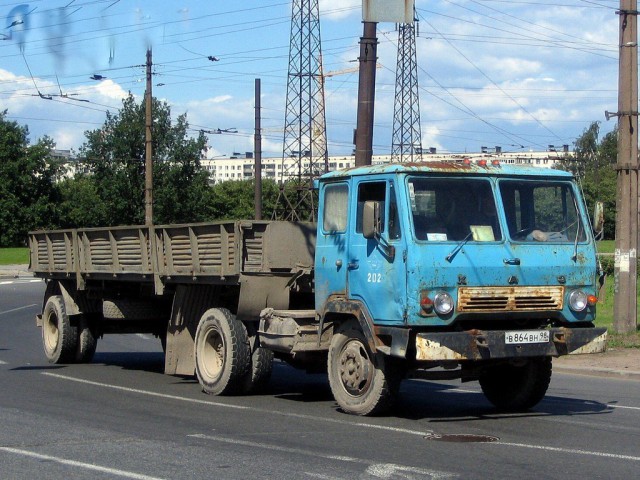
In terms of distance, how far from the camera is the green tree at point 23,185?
94625 millimetres

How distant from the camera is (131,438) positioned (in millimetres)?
9312

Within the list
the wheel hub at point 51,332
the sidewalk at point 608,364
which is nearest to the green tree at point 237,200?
the wheel hub at point 51,332

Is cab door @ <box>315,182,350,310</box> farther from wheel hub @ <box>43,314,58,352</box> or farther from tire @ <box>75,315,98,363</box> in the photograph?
wheel hub @ <box>43,314,58,352</box>

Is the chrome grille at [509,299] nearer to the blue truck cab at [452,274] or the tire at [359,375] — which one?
the blue truck cab at [452,274]

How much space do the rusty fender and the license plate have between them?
3cm

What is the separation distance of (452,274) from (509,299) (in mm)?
641

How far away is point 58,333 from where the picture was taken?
16.9m

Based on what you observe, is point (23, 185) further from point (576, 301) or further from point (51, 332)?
point (576, 301)

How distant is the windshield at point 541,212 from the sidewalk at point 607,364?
5.78 metres

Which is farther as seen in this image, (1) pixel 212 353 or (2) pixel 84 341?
(2) pixel 84 341

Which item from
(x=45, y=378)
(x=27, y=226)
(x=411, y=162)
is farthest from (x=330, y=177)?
(x=27, y=226)

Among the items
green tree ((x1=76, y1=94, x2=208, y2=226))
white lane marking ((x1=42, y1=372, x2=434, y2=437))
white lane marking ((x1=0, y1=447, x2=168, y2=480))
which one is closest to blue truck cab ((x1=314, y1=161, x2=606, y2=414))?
white lane marking ((x1=42, y1=372, x2=434, y2=437))

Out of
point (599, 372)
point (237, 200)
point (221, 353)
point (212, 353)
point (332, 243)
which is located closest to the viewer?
point (332, 243)

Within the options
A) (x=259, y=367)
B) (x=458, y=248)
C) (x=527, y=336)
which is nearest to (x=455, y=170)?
(x=458, y=248)
